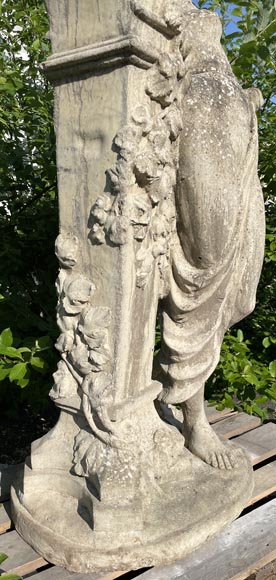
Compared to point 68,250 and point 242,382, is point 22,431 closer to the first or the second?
point 242,382

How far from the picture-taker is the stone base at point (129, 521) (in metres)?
1.61

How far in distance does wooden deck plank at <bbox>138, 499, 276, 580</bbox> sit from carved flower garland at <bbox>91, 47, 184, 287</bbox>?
0.85 m

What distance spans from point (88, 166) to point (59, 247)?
0.27m

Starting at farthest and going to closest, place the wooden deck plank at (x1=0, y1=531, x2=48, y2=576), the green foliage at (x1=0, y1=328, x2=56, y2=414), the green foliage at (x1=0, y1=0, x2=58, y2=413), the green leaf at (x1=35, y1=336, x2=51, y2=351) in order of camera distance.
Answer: the green foliage at (x1=0, y1=0, x2=58, y2=413) < the green leaf at (x1=35, y1=336, x2=51, y2=351) < the green foliage at (x1=0, y1=328, x2=56, y2=414) < the wooden deck plank at (x1=0, y1=531, x2=48, y2=576)

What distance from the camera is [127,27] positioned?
1.43 metres

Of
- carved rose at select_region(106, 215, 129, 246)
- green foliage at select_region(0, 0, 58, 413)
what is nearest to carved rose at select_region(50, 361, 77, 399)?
carved rose at select_region(106, 215, 129, 246)

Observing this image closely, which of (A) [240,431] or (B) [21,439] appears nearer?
(A) [240,431]

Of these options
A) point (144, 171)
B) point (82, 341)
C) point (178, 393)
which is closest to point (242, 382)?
point (178, 393)

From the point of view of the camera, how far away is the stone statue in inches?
60.3

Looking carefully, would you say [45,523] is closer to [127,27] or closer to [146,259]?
[146,259]

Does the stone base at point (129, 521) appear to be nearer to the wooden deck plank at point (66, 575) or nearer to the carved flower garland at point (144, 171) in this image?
the wooden deck plank at point (66, 575)

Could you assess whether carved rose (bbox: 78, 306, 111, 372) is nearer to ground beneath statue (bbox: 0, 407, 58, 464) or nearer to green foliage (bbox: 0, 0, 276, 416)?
green foliage (bbox: 0, 0, 276, 416)

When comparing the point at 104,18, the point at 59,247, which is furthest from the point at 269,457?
the point at 104,18

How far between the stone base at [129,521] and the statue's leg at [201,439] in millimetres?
93
